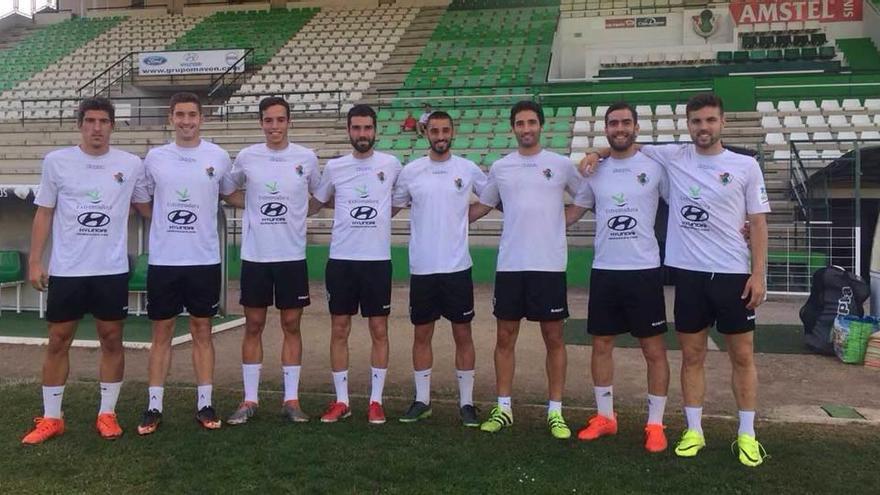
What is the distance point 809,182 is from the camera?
36.4 ft

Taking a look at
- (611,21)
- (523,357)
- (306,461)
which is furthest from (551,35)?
(306,461)

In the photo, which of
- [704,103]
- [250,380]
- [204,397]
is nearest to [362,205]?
[250,380]

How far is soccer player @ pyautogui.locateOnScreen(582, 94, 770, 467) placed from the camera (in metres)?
3.68

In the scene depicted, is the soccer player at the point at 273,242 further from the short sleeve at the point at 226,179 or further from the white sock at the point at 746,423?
the white sock at the point at 746,423

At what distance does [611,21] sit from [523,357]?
18494 mm

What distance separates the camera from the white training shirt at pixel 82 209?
3.97 meters

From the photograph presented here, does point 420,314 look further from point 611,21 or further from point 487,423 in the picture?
point 611,21

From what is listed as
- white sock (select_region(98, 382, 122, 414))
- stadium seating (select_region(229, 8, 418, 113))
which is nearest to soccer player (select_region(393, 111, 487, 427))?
white sock (select_region(98, 382, 122, 414))

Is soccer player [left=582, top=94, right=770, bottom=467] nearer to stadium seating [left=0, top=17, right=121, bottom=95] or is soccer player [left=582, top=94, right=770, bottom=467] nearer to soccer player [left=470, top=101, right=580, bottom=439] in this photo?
soccer player [left=470, top=101, right=580, bottom=439]

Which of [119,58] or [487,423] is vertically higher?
[119,58]

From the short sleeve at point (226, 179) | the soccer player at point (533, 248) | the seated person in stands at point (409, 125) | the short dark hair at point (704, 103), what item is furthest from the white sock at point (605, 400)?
the seated person in stands at point (409, 125)

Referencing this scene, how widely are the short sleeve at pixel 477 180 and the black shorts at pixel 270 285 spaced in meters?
1.34

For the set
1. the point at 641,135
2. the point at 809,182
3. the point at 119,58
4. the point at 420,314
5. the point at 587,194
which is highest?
the point at 119,58

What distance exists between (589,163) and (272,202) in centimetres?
210
